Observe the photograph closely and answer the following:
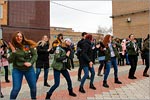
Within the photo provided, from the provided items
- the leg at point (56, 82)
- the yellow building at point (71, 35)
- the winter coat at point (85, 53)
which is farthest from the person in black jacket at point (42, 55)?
the leg at point (56, 82)

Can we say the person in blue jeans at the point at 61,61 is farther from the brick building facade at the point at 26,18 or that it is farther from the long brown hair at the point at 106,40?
the brick building facade at the point at 26,18

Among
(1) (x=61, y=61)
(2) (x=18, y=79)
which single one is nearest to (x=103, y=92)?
(1) (x=61, y=61)

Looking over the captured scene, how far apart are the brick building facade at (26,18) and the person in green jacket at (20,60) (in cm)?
2812

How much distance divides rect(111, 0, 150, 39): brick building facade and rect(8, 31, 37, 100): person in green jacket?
78.4 feet

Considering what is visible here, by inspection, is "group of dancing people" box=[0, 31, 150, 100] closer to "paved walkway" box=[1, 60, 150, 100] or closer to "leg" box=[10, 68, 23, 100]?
"leg" box=[10, 68, 23, 100]

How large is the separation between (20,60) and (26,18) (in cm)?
3298

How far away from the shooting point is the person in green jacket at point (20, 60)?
Result: 21.1 ft

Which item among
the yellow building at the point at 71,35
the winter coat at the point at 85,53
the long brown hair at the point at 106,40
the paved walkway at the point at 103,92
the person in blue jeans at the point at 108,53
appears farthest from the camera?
the yellow building at the point at 71,35

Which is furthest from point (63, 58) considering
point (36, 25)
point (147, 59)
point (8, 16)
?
point (36, 25)

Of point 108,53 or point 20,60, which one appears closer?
point 20,60

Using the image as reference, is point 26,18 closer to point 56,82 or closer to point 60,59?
point 60,59

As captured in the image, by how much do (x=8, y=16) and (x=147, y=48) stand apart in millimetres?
26799

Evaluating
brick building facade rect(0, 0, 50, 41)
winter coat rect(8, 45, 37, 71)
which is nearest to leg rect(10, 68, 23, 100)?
winter coat rect(8, 45, 37, 71)

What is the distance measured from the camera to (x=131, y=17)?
31.9 m
